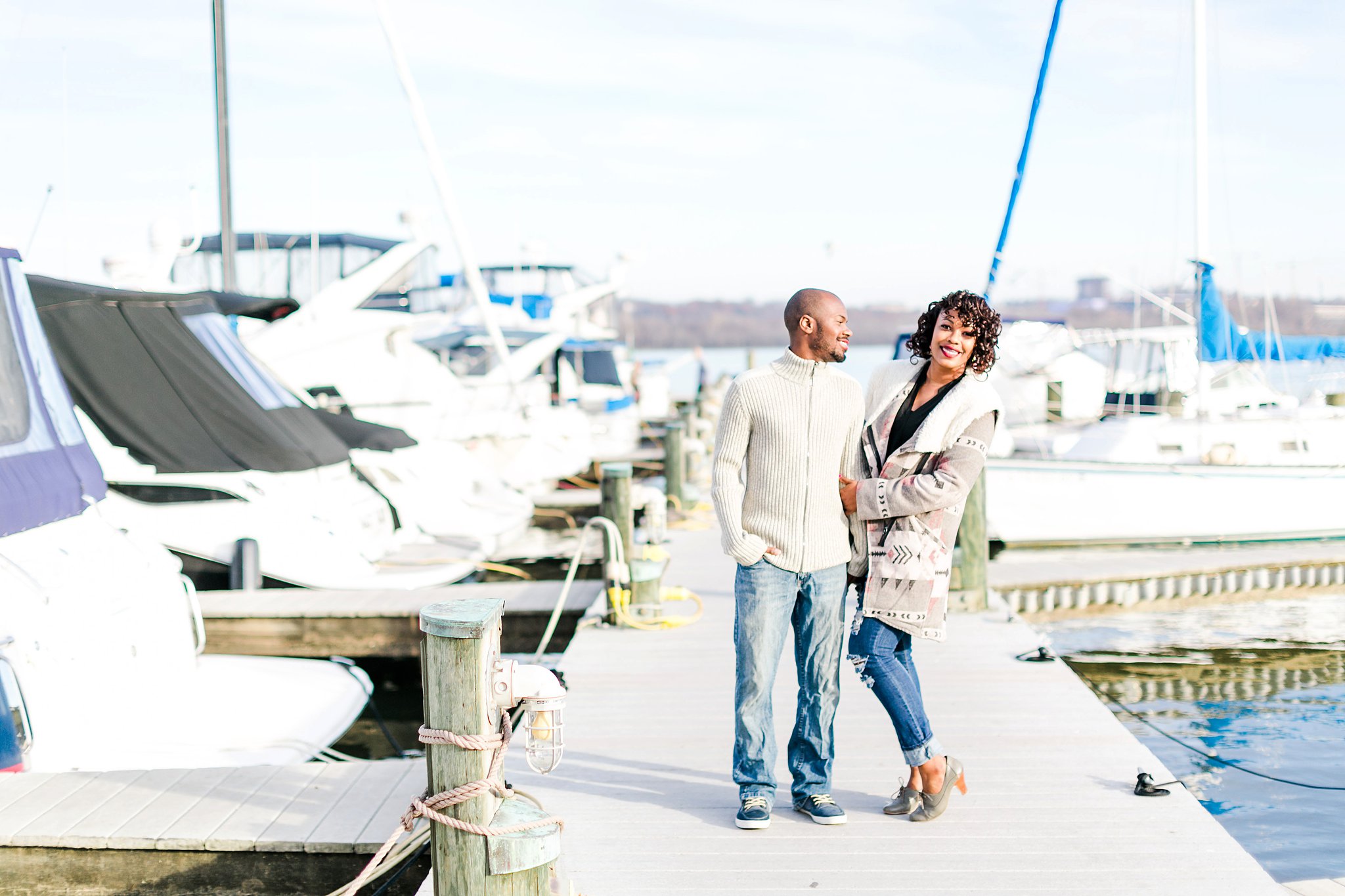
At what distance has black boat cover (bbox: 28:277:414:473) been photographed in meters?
8.91

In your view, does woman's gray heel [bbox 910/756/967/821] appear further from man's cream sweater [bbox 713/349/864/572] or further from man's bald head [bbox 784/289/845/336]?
man's bald head [bbox 784/289/845/336]

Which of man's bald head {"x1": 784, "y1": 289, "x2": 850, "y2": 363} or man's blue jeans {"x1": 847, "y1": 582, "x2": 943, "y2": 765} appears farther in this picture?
man's blue jeans {"x1": 847, "y1": 582, "x2": 943, "y2": 765}

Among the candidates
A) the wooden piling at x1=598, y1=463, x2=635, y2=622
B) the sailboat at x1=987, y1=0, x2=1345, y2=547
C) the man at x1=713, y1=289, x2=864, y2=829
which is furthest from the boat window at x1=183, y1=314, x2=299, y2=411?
the sailboat at x1=987, y1=0, x2=1345, y2=547

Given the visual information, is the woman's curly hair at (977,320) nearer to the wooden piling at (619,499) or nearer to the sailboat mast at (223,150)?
the wooden piling at (619,499)

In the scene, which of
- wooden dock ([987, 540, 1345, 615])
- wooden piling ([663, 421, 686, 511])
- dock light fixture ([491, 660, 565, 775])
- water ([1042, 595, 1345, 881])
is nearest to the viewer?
dock light fixture ([491, 660, 565, 775])

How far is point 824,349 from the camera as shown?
3594mm

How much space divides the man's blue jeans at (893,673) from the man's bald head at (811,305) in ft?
3.13

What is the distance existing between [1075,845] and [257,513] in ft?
24.1

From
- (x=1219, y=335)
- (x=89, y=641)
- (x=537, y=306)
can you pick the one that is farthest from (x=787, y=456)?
(x=537, y=306)

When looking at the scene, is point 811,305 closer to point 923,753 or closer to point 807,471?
point 807,471

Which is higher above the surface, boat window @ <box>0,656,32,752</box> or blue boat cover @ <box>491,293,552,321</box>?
blue boat cover @ <box>491,293,552,321</box>

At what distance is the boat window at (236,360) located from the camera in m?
9.62

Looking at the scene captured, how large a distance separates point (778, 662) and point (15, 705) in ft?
11.5

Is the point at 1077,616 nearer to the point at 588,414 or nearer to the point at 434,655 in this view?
the point at 434,655
